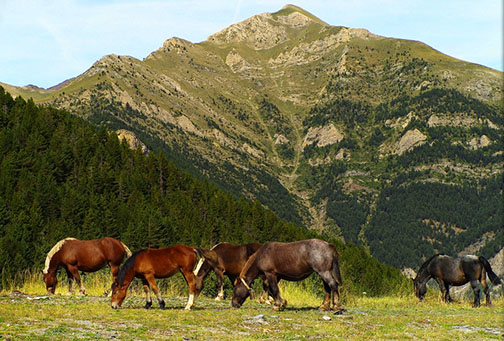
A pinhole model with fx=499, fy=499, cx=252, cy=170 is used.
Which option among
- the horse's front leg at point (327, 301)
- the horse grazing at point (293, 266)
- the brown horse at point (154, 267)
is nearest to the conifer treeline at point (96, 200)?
the brown horse at point (154, 267)

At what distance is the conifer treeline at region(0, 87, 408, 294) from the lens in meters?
69.9

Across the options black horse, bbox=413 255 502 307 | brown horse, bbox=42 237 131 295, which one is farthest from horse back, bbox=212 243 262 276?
→ black horse, bbox=413 255 502 307

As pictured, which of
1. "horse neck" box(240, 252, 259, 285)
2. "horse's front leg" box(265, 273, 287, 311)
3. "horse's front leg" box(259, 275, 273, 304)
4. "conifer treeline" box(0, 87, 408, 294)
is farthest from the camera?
"conifer treeline" box(0, 87, 408, 294)

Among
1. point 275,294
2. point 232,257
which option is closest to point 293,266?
point 275,294

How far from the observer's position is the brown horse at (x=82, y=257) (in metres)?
23.5

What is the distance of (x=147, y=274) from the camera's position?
63.4 ft

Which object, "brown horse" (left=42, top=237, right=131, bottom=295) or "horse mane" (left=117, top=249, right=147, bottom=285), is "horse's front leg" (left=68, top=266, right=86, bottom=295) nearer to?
"brown horse" (left=42, top=237, right=131, bottom=295)

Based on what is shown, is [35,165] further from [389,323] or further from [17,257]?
[389,323]

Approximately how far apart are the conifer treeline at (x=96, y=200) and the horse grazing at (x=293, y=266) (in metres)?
32.9

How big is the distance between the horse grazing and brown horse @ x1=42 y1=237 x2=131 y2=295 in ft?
20.9

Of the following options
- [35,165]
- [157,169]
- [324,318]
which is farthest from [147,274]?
[157,169]

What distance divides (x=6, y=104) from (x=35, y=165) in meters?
27.1

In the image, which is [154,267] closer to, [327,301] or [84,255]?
[84,255]

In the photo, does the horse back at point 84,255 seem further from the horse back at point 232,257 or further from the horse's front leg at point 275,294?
the horse's front leg at point 275,294
